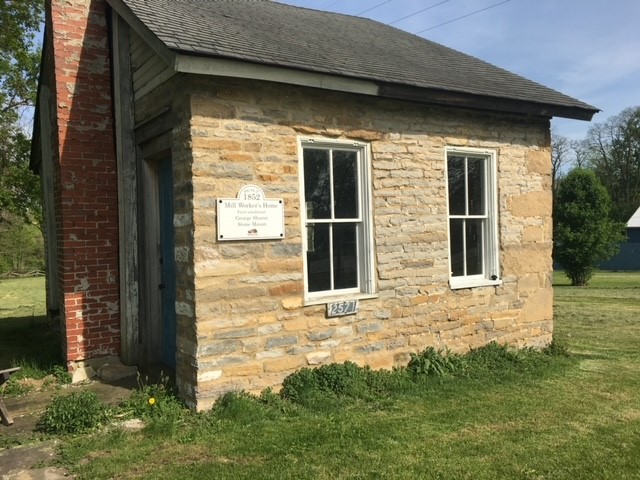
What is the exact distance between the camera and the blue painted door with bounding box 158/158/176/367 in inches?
244

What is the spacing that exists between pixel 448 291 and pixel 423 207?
44.5 inches

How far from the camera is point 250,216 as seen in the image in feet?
17.2

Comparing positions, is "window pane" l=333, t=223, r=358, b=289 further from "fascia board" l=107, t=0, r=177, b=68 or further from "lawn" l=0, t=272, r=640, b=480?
"fascia board" l=107, t=0, r=177, b=68

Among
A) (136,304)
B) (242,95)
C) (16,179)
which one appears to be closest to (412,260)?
(242,95)

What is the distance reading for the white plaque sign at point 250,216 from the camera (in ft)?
16.6

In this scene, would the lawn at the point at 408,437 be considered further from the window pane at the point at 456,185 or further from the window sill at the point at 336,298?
the window pane at the point at 456,185

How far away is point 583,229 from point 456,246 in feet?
56.5

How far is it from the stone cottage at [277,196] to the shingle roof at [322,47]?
49mm

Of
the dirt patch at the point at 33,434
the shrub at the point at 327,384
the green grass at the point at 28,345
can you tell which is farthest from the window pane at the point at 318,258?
the green grass at the point at 28,345

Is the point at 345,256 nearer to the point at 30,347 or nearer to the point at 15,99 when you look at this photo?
the point at 30,347

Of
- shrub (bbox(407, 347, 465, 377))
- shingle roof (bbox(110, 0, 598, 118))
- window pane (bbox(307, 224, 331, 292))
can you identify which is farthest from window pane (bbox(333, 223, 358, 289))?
shingle roof (bbox(110, 0, 598, 118))

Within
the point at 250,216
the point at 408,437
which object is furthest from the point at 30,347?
the point at 408,437

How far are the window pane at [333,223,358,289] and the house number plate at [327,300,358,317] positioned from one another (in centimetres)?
27

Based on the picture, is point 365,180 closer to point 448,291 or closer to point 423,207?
point 423,207
